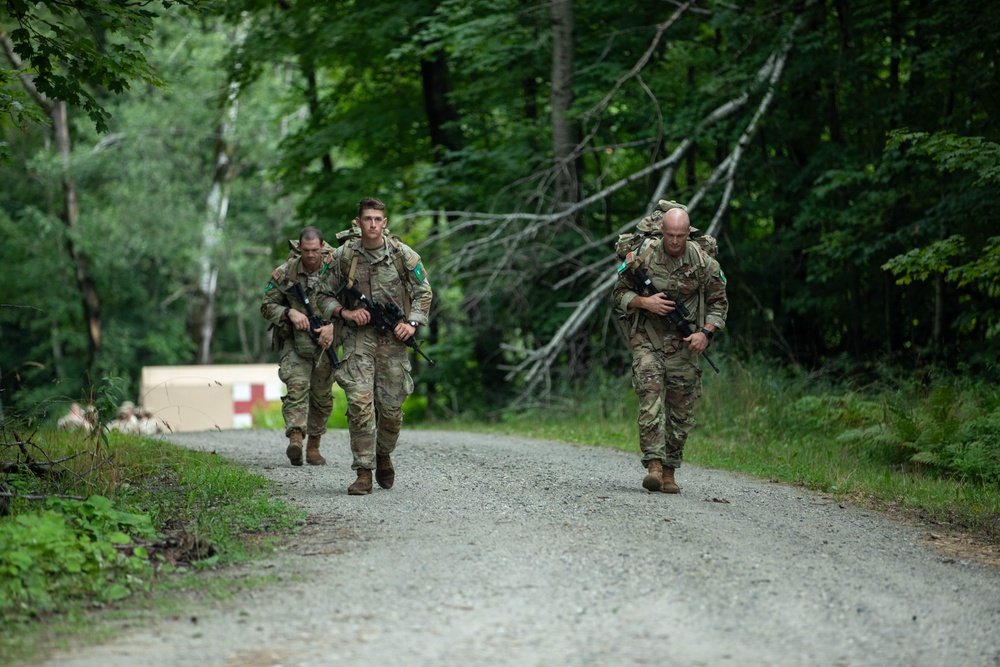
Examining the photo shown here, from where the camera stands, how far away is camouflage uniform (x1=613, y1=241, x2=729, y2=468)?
8477 millimetres

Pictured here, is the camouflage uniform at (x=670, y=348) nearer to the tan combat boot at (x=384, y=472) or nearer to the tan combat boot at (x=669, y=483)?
the tan combat boot at (x=669, y=483)

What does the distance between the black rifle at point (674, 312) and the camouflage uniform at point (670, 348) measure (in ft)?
0.14

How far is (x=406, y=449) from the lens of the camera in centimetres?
1150

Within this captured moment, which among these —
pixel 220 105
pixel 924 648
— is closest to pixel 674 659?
pixel 924 648

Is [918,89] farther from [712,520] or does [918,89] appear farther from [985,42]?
[712,520]

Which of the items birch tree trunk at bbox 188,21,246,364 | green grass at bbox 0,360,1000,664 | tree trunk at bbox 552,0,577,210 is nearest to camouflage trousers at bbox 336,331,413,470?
green grass at bbox 0,360,1000,664

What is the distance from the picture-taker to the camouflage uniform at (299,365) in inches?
414

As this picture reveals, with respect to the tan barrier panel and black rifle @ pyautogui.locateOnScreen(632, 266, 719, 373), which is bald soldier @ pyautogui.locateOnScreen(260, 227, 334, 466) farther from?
the tan barrier panel

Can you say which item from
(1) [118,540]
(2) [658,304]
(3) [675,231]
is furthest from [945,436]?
(1) [118,540]

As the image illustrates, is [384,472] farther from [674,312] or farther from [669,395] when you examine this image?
[674,312]

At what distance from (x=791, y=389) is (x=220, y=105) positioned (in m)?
13.1

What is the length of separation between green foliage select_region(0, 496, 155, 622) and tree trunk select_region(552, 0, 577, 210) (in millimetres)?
11471

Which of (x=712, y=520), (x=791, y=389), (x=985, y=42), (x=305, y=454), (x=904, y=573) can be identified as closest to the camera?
(x=904, y=573)

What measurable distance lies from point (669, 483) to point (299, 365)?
3990mm
